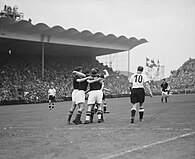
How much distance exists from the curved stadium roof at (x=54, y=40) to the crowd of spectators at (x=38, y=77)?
1734 millimetres

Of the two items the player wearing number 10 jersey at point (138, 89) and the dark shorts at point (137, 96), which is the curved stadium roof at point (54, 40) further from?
the dark shorts at point (137, 96)

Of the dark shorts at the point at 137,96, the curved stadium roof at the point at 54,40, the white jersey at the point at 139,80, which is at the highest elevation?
the curved stadium roof at the point at 54,40

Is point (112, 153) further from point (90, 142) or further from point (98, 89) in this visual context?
point (98, 89)

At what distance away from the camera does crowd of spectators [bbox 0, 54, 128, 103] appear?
3969cm

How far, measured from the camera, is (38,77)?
47.7 metres

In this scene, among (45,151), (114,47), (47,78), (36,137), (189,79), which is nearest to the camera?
(45,151)

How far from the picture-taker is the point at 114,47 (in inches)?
2221

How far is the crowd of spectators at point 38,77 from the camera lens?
39.7 metres

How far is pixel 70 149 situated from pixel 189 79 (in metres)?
79.6

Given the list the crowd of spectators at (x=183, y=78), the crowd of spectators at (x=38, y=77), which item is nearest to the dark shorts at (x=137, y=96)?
the crowd of spectators at (x=38, y=77)

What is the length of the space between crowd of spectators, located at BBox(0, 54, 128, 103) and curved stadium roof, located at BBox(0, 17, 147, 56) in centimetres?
173

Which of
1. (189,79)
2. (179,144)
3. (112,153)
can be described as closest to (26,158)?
(112,153)

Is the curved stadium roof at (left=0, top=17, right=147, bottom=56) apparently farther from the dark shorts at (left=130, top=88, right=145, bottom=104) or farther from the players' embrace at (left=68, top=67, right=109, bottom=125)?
the dark shorts at (left=130, top=88, right=145, bottom=104)

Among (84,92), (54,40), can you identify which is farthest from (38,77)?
(84,92)
